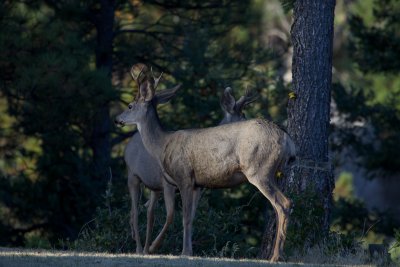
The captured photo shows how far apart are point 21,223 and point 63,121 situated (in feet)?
10.6

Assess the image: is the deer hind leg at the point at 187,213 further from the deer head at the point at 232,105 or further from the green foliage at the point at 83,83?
the green foliage at the point at 83,83

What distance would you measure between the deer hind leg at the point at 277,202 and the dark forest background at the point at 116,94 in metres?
8.23

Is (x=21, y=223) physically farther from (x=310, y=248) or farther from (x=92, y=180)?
(x=310, y=248)

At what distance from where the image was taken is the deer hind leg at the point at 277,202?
12359 millimetres

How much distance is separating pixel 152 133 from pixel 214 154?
1286 mm

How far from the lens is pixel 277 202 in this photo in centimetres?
1243

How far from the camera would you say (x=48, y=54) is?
20812mm

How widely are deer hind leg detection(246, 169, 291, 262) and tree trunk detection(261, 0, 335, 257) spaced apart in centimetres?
210

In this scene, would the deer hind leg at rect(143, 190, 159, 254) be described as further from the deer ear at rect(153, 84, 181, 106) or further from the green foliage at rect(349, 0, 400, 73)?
the green foliage at rect(349, 0, 400, 73)

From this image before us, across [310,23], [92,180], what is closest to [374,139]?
[92,180]

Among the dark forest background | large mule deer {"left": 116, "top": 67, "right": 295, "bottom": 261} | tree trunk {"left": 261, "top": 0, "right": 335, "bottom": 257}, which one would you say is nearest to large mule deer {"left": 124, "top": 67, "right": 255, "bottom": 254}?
large mule deer {"left": 116, "top": 67, "right": 295, "bottom": 261}

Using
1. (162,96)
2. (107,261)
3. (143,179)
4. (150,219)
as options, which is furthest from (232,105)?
(107,261)

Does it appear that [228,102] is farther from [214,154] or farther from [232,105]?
[214,154]

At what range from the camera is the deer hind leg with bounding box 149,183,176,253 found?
13648 mm
